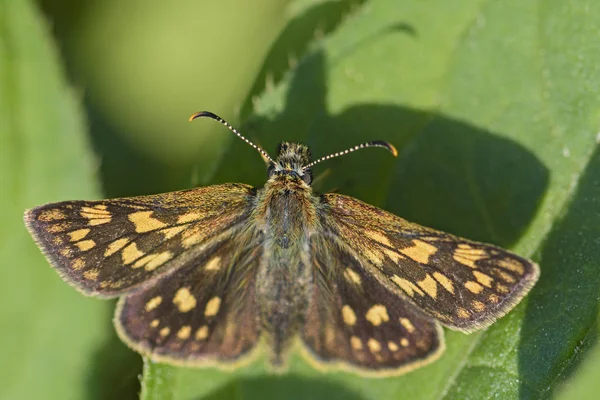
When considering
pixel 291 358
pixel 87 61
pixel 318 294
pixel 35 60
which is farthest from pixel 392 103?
pixel 87 61

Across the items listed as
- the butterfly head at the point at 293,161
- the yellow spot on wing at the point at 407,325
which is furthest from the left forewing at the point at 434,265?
the butterfly head at the point at 293,161

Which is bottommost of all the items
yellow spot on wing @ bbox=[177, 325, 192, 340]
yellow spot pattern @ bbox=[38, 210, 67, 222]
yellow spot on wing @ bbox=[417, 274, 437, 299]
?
yellow spot on wing @ bbox=[177, 325, 192, 340]

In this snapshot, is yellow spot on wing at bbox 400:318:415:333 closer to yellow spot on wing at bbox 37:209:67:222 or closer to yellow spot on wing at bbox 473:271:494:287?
yellow spot on wing at bbox 473:271:494:287

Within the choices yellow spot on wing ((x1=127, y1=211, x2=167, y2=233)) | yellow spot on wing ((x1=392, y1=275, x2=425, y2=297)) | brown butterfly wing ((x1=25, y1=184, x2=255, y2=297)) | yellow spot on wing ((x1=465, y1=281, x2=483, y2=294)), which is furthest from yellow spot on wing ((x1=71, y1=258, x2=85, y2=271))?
yellow spot on wing ((x1=465, y1=281, x2=483, y2=294))

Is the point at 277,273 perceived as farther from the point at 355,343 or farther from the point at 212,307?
the point at 355,343

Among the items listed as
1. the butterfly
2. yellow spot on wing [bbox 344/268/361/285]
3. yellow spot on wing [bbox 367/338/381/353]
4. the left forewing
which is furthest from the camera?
yellow spot on wing [bbox 344/268/361/285]

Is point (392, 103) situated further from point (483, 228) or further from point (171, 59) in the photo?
point (171, 59)
